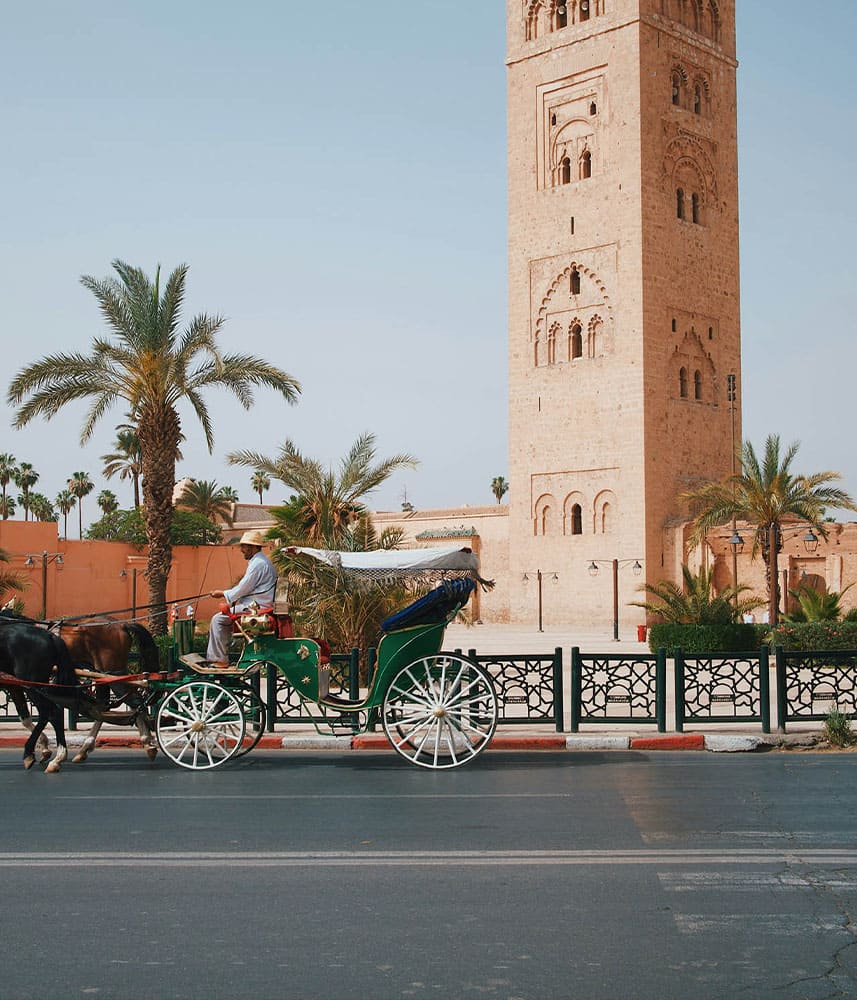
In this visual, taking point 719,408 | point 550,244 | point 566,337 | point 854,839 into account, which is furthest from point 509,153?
point 854,839

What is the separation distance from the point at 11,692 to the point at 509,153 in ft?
132

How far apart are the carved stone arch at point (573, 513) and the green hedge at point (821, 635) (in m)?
20.9

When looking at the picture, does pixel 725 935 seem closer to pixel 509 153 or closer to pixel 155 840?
pixel 155 840

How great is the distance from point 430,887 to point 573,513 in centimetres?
4015

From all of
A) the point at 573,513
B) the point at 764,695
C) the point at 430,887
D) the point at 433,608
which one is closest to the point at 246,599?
the point at 433,608

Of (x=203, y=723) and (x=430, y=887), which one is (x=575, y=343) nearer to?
(x=203, y=723)

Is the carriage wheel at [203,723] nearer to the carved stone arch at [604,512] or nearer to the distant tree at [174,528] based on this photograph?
the carved stone arch at [604,512]

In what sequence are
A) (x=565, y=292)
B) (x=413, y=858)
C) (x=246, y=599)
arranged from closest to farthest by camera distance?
(x=413, y=858) < (x=246, y=599) < (x=565, y=292)

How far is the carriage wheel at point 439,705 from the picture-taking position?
381 inches

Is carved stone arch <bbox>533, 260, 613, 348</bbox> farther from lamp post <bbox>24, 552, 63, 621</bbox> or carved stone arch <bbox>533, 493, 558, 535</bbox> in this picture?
lamp post <bbox>24, 552, 63, 621</bbox>

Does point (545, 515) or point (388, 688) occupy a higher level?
point (545, 515)

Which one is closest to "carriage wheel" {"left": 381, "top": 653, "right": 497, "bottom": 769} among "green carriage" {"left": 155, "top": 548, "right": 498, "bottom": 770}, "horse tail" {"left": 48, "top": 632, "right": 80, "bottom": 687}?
"green carriage" {"left": 155, "top": 548, "right": 498, "bottom": 770}

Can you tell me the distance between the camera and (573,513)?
1793 inches

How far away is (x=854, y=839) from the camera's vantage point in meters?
6.75
